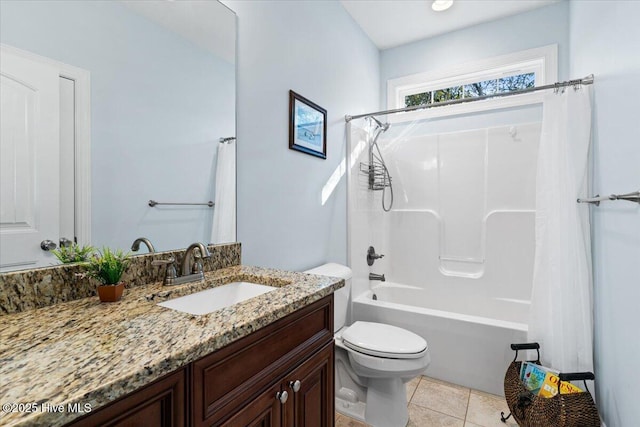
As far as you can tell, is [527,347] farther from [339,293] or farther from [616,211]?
[339,293]

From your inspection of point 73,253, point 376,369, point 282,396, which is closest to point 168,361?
point 282,396

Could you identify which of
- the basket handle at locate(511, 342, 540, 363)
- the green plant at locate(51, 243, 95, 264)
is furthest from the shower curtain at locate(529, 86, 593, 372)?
the green plant at locate(51, 243, 95, 264)

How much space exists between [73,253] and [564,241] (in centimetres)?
226

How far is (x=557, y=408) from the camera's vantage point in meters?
1.47

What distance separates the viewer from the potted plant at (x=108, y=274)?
0.92 meters

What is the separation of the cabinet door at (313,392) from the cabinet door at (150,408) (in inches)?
14.7

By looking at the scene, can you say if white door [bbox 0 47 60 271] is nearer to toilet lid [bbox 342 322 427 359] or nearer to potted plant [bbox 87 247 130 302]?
potted plant [bbox 87 247 130 302]

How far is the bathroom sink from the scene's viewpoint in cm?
106

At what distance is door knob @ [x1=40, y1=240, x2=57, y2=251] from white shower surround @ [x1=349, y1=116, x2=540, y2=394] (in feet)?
6.12

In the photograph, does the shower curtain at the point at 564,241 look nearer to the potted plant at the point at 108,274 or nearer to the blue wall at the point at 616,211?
the blue wall at the point at 616,211

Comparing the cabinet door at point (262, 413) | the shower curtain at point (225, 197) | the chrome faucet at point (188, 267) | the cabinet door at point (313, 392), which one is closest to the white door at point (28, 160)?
the chrome faucet at point (188, 267)

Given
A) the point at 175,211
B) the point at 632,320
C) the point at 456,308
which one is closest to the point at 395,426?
the point at 632,320

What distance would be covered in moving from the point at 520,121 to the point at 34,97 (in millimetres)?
3103

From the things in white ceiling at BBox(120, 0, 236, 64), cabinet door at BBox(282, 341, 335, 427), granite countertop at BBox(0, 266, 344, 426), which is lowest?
cabinet door at BBox(282, 341, 335, 427)
